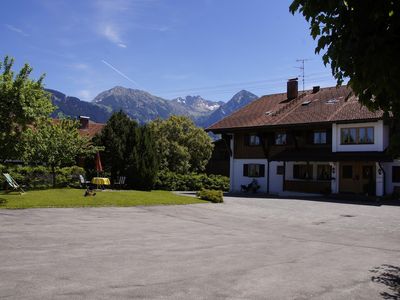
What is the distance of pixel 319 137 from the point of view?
35688mm

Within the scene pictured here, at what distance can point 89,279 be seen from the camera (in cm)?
722

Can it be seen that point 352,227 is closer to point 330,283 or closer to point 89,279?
point 330,283

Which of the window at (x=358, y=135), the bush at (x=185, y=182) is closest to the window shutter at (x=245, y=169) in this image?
the bush at (x=185, y=182)

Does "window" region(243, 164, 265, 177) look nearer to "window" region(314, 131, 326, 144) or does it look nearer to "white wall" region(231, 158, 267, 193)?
"white wall" region(231, 158, 267, 193)

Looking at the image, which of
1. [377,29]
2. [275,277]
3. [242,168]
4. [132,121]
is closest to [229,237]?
[275,277]

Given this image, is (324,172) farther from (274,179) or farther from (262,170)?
(262,170)

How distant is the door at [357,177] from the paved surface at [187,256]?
45.7 ft

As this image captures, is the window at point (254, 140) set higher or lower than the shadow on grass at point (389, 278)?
higher

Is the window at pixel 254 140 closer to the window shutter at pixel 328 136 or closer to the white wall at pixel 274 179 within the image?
the white wall at pixel 274 179

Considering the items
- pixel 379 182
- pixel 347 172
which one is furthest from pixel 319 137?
pixel 379 182

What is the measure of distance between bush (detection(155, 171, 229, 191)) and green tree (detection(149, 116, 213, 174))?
21.4 ft

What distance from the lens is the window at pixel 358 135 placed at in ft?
104

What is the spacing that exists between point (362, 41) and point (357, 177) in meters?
30.4

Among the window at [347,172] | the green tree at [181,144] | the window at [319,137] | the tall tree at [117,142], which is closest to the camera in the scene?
the window at [347,172]
